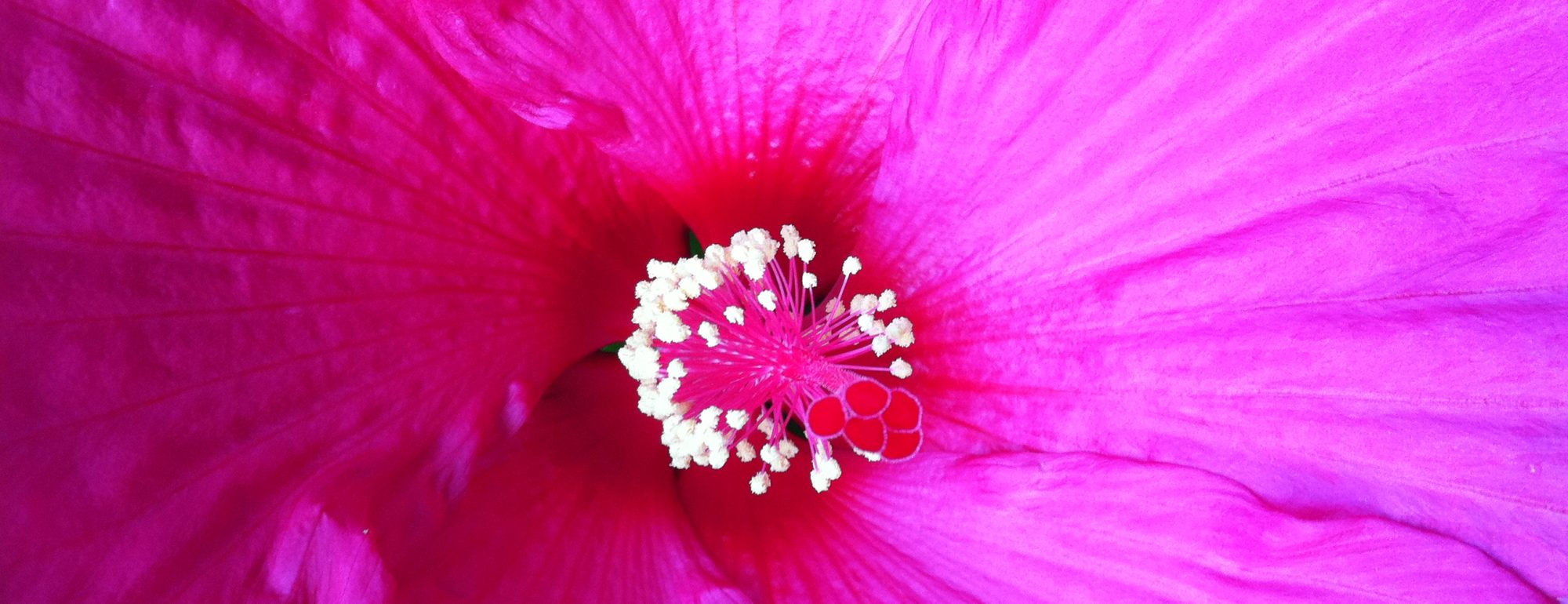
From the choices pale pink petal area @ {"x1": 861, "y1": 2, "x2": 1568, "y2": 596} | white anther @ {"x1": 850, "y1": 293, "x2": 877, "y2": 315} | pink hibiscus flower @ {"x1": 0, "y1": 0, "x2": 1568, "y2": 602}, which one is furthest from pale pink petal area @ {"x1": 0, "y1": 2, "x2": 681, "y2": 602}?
pale pink petal area @ {"x1": 861, "y1": 2, "x2": 1568, "y2": 596}

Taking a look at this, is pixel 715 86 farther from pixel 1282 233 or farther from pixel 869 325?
pixel 1282 233

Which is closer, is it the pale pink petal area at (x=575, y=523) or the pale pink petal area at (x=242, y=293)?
the pale pink petal area at (x=242, y=293)

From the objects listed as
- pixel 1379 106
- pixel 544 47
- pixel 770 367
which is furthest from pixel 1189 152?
pixel 544 47

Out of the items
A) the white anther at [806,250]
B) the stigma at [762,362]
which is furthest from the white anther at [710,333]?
the white anther at [806,250]

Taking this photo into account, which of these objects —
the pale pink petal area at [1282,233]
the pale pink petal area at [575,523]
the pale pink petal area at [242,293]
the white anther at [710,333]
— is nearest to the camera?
the pale pink petal area at [242,293]

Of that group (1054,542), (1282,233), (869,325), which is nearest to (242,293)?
(869,325)

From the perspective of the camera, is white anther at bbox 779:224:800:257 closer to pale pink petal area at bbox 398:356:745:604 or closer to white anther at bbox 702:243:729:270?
white anther at bbox 702:243:729:270

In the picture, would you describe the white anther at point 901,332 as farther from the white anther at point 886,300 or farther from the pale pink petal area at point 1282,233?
the pale pink petal area at point 1282,233
